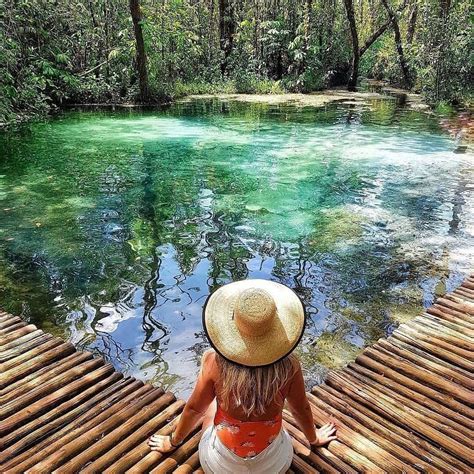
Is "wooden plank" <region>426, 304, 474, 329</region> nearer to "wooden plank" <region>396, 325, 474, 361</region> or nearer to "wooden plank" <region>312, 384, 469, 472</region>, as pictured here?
"wooden plank" <region>396, 325, 474, 361</region>

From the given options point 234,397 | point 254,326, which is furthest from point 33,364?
point 254,326

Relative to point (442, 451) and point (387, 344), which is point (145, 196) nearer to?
point (387, 344)

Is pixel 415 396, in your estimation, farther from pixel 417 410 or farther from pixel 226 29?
pixel 226 29

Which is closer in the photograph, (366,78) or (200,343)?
(200,343)

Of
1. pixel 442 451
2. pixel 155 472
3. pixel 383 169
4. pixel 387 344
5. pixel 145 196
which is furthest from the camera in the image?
pixel 383 169

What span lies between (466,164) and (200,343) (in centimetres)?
714

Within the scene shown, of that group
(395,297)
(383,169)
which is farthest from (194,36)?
(395,297)

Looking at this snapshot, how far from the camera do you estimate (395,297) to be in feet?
15.4

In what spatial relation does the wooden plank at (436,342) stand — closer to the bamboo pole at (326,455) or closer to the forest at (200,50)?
the bamboo pole at (326,455)

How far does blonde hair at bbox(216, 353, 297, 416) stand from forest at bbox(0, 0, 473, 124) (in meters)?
11.8

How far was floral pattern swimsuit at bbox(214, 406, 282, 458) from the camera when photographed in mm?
1912

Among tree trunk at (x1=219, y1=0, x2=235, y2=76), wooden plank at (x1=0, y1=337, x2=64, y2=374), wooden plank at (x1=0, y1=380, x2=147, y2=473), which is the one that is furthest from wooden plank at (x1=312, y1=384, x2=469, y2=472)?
tree trunk at (x1=219, y1=0, x2=235, y2=76)

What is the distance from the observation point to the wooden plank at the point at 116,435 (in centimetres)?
233

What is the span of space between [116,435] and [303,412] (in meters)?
1.08
